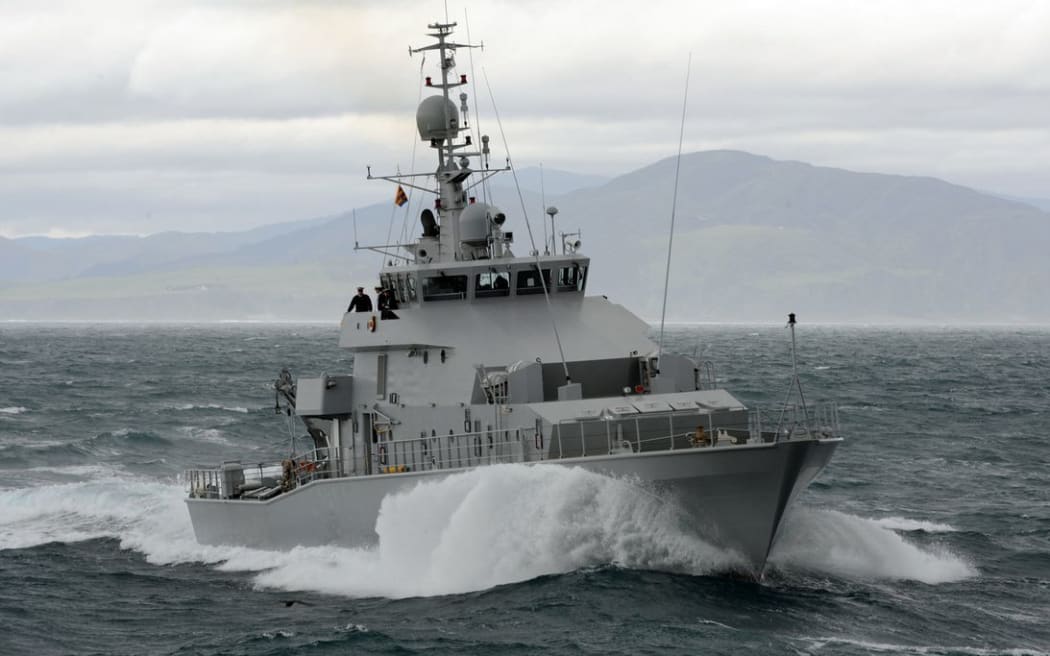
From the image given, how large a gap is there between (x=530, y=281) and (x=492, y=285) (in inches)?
26.3

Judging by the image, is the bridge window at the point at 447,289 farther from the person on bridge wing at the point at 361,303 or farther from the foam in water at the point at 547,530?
the foam in water at the point at 547,530

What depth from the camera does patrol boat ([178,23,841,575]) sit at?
21656 millimetres

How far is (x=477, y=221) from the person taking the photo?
26.0m

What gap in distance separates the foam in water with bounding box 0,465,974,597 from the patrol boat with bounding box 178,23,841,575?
282 millimetres

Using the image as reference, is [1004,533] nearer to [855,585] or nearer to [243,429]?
[855,585]

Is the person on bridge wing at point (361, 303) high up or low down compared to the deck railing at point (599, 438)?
up

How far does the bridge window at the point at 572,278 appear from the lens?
26062 mm

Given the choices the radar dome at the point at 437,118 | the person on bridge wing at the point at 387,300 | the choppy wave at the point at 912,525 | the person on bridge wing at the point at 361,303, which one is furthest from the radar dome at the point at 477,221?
the choppy wave at the point at 912,525

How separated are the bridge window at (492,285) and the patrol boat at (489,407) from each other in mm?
23

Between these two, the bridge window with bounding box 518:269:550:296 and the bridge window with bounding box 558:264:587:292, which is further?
the bridge window with bounding box 558:264:587:292

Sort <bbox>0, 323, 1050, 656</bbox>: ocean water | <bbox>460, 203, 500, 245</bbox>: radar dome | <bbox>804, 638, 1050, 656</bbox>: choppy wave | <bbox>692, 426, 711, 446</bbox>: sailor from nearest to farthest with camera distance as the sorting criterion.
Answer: <bbox>804, 638, 1050, 656</bbox>: choppy wave, <bbox>0, 323, 1050, 656</bbox>: ocean water, <bbox>692, 426, 711, 446</bbox>: sailor, <bbox>460, 203, 500, 245</bbox>: radar dome

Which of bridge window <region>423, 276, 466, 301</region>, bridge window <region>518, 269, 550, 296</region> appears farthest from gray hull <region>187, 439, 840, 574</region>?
bridge window <region>518, 269, 550, 296</region>

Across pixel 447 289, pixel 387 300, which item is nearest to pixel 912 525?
pixel 447 289

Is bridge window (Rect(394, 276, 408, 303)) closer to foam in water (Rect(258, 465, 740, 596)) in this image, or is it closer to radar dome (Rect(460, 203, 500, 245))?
radar dome (Rect(460, 203, 500, 245))
